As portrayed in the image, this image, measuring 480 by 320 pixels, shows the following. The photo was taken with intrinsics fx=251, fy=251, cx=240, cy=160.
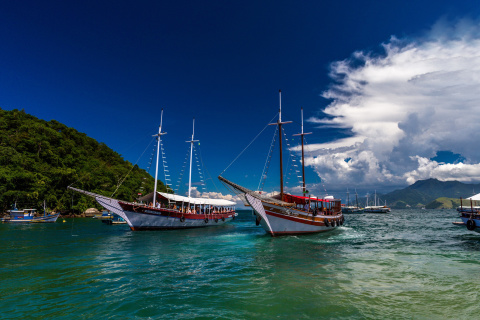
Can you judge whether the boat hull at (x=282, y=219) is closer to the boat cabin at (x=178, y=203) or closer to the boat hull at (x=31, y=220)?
the boat cabin at (x=178, y=203)

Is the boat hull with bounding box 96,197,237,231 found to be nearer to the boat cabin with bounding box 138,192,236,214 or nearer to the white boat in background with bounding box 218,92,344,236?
the boat cabin with bounding box 138,192,236,214

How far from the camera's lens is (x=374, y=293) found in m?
10.3

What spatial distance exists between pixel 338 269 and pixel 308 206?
2072 cm

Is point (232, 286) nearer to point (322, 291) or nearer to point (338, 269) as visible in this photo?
point (322, 291)

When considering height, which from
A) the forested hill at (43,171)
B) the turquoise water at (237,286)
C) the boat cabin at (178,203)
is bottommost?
the turquoise water at (237,286)

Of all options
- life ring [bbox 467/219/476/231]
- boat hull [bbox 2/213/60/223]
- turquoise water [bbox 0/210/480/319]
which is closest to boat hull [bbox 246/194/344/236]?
turquoise water [bbox 0/210/480/319]

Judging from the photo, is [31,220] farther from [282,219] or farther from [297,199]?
[297,199]

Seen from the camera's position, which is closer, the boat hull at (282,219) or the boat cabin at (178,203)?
the boat hull at (282,219)

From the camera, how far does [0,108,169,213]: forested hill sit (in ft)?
194

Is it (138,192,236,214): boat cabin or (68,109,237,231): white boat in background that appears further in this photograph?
(138,192,236,214): boat cabin

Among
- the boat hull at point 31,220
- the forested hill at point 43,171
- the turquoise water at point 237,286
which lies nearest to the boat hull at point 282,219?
the turquoise water at point 237,286

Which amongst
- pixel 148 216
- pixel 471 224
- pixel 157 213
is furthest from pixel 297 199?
pixel 471 224

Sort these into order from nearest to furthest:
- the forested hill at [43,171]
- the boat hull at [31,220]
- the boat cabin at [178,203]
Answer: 1. the boat cabin at [178,203]
2. the boat hull at [31,220]
3. the forested hill at [43,171]

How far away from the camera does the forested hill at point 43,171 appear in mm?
59156
